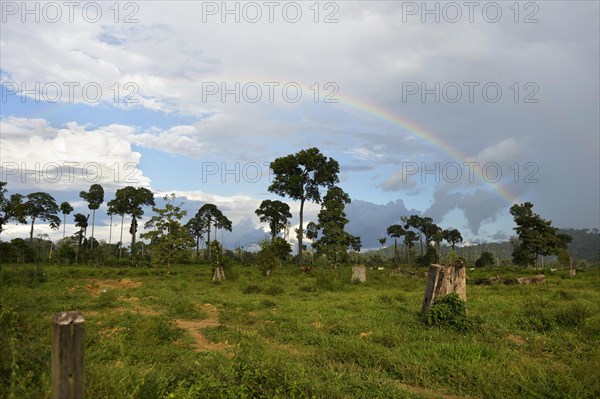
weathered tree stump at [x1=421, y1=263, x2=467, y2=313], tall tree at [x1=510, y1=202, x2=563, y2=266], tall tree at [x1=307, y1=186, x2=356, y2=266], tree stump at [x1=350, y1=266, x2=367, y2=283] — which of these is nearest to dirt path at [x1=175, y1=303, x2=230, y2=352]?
weathered tree stump at [x1=421, y1=263, x2=467, y2=313]

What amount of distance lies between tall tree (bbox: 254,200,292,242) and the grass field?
53.5m

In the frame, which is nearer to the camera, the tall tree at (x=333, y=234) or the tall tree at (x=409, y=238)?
the tall tree at (x=333, y=234)

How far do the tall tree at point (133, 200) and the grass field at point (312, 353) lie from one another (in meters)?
55.1

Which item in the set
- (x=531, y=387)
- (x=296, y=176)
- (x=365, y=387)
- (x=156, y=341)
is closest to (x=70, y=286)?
(x=156, y=341)

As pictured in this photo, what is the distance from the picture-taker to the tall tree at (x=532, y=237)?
52344 mm

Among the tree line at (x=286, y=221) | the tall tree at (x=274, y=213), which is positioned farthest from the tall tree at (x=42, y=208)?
the tall tree at (x=274, y=213)

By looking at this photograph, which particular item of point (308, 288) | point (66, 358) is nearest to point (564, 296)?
point (308, 288)

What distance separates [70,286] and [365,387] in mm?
20326

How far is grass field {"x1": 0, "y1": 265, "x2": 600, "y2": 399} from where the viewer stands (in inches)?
203

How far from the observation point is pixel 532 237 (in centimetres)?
5291

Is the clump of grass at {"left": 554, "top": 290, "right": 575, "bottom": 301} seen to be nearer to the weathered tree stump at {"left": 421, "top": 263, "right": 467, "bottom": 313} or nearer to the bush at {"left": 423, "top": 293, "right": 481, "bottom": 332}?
the weathered tree stump at {"left": 421, "top": 263, "right": 467, "bottom": 313}

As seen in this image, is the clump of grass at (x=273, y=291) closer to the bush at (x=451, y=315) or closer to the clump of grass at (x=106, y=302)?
the clump of grass at (x=106, y=302)

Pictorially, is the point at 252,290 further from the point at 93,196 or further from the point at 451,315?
the point at 93,196

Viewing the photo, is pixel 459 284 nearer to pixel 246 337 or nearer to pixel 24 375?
pixel 246 337
